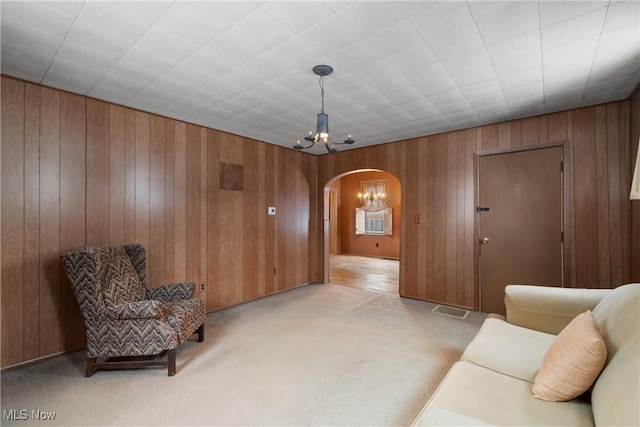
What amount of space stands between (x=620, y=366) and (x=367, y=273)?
18.3 feet

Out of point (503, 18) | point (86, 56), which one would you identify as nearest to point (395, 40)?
point (503, 18)

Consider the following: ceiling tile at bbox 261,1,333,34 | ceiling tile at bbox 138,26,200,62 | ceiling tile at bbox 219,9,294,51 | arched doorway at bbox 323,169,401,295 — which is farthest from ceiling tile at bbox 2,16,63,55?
arched doorway at bbox 323,169,401,295

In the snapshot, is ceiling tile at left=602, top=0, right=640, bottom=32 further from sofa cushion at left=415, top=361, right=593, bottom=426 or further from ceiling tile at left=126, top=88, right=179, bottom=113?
ceiling tile at left=126, top=88, right=179, bottom=113

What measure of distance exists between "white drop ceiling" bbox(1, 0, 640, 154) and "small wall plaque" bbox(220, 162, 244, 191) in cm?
96

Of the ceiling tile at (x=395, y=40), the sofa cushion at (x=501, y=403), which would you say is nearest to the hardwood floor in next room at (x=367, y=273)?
the sofa cushion at (x=501, y=403)

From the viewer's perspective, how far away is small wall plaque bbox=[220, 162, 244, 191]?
414 cm

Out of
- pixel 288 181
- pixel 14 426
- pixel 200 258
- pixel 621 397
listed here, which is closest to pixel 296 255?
pixel 288 181

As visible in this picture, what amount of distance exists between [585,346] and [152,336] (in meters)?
→ 2.80

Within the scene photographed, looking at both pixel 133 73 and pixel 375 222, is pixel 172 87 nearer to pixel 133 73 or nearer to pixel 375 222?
pixel 133 73

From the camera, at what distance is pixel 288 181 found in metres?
5.12

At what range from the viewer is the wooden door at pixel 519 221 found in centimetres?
345

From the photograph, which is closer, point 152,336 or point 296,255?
point 152,336

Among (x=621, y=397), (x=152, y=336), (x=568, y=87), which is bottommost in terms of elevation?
(x=152, y=336)

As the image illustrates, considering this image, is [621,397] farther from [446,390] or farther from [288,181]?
[288,181]
